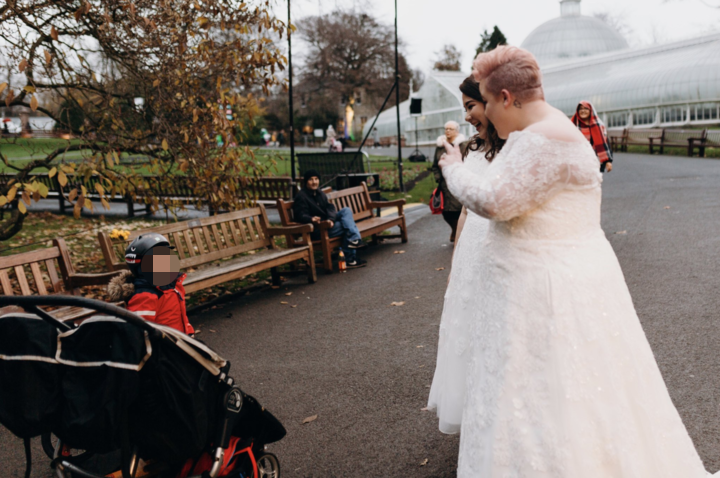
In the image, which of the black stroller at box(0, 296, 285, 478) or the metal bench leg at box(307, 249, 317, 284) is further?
the metal bench leg at box(307, 249, 317, 284)

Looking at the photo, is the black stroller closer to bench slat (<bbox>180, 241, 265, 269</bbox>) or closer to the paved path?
the paved path

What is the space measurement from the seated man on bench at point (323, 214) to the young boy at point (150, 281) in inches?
200

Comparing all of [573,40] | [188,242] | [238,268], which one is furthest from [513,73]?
[573,40]

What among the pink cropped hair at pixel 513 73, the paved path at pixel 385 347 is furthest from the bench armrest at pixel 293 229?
the pink cropped hair at pixel 513 73

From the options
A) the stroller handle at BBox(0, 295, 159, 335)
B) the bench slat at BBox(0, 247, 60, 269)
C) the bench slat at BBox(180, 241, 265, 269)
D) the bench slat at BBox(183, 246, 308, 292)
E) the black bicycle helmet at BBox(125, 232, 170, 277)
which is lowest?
the bench slat at BBox(183, 246, 308, 292)

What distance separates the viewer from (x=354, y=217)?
417 inches

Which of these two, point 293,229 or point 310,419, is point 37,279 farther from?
point 293,229

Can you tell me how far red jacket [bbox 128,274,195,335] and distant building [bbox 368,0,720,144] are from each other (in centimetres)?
4326

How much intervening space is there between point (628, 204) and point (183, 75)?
10129mm

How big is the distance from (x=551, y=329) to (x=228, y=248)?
18.8 feet

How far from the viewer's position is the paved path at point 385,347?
3.88 metres

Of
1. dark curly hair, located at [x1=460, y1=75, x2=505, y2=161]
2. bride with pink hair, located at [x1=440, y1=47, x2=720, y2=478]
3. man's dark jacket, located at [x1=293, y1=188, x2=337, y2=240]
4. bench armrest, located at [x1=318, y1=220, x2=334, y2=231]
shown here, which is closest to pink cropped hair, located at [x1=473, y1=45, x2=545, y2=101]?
bride with pink hair, located at [x1=440, y1=47, x2=720, y2=478]

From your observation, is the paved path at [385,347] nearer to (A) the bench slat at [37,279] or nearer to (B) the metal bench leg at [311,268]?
(B) the metal bench leg at [311,268]

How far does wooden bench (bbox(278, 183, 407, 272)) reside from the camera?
29.5 feet
